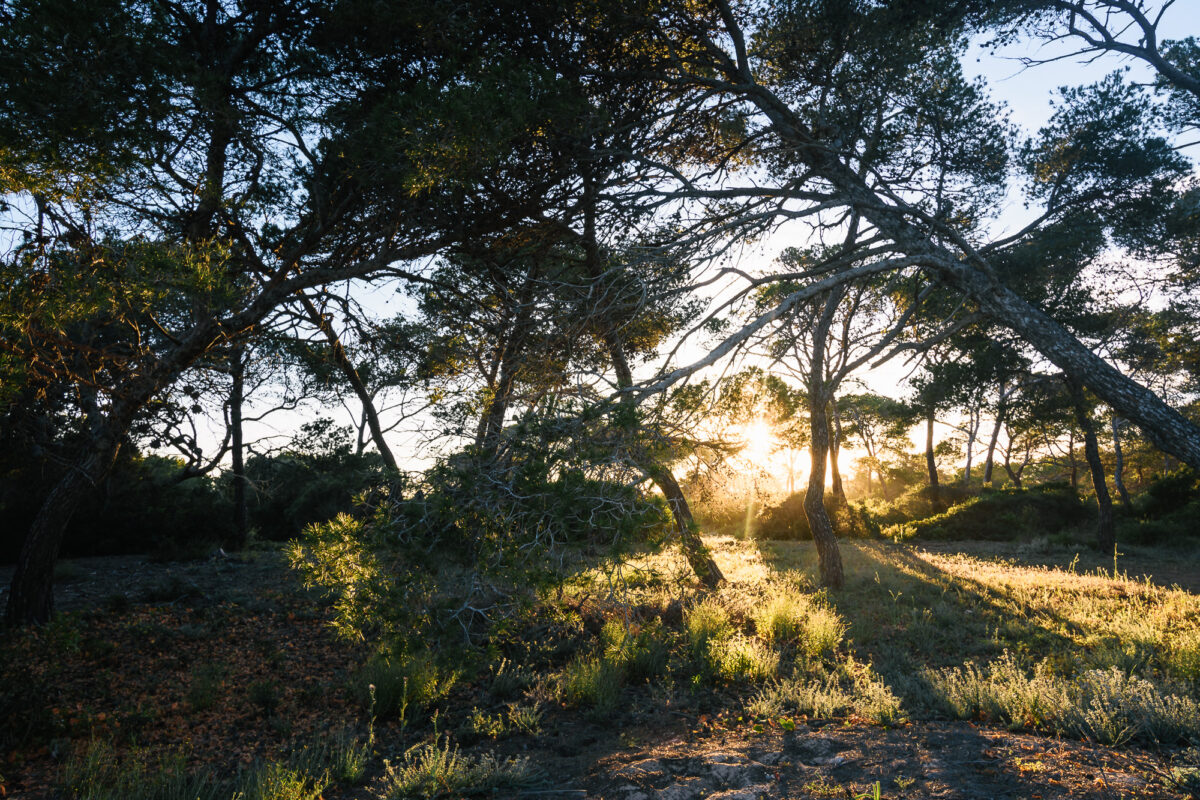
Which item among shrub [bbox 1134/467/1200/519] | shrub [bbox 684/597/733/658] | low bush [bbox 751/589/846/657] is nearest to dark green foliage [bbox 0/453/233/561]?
shrub [bbox 684/597/733/658]

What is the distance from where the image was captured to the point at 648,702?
5766 millimetres

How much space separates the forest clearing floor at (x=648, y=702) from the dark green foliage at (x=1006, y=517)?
33.0 feet

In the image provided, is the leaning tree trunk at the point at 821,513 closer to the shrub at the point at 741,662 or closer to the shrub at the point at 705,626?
the shrub at the point at 705,626

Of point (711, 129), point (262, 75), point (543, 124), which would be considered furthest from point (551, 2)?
point (262, 75)

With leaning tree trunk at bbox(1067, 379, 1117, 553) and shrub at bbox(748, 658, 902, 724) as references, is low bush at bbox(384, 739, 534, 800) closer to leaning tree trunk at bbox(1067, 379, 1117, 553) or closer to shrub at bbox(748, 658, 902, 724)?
shrub at bbox(748, 658, 902, 724)

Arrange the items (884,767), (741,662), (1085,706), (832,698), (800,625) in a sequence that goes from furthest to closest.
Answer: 1. (800,625)
2. (741,662)
3. (832,698)
4. (1085,706)
5. (884,767)

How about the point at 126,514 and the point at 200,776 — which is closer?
the point at 200,776

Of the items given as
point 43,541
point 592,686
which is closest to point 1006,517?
point 592,686

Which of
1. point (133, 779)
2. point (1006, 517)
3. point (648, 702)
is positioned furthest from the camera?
point (1006, 517)

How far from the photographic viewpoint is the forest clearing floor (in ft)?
11.9

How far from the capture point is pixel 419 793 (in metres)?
3.76

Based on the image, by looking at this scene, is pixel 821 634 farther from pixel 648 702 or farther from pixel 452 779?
pixel 452 779

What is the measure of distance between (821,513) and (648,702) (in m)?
6.37

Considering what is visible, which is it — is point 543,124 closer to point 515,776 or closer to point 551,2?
point 551,2
